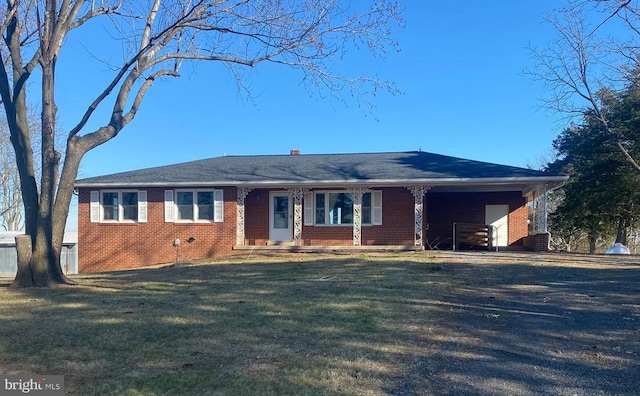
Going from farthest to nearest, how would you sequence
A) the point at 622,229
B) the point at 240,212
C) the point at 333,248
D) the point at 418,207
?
the point at 622,229, the point at 240,212, the point at 333,248, the point at 418,207

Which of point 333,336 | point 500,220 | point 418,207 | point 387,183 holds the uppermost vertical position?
point 387,183

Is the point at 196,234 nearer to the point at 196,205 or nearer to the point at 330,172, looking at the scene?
the point at 196,205

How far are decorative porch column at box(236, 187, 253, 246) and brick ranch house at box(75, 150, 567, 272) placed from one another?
0.04m

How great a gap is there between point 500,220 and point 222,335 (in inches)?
687

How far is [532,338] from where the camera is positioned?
577 cm

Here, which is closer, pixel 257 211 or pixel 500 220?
pixel 257 211

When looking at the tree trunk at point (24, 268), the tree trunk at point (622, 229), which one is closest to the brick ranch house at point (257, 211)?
the tree trunk at point (24, 268)

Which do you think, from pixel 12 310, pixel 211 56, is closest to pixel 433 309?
pixel 12 310

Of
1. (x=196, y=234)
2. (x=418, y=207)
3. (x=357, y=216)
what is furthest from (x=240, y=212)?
(x=418, y=207)

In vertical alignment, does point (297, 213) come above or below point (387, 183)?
below

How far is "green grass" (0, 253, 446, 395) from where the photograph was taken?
4348mm

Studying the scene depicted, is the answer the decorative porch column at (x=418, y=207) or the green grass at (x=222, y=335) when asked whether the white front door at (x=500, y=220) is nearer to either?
the decorative porch column at (x=418, y=207)

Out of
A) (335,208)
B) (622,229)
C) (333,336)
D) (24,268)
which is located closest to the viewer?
(333,336)

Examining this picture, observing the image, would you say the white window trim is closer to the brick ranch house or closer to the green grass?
the brick ranch house
